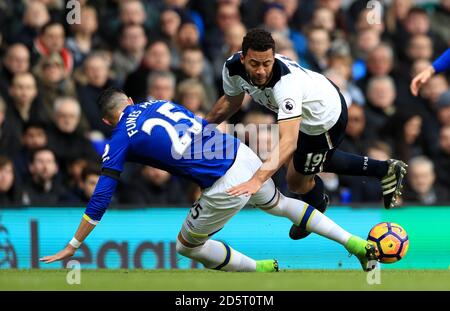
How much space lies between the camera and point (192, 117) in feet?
34.5

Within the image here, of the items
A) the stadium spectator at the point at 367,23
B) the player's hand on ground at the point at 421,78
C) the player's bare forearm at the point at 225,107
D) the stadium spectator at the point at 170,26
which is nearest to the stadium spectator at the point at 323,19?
the stadium spectator at the point at 367,23

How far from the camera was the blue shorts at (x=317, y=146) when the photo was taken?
11.1 m

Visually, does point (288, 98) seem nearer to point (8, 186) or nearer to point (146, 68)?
point (8, 186)

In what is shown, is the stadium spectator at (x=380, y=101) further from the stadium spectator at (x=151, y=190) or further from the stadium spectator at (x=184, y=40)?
the stadium spectator at (x=151, y=190)

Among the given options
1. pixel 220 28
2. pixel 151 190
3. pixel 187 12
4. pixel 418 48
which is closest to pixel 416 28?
pixel 418 48

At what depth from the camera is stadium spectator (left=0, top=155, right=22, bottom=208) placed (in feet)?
44.5

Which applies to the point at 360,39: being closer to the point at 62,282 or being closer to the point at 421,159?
the point at 421,159

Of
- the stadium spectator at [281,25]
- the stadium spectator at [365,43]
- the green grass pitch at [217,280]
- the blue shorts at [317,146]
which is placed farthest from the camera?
the stadium spectator at [365,43]

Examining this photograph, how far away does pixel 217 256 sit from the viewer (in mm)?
10984

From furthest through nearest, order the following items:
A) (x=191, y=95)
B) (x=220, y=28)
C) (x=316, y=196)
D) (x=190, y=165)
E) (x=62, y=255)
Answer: (x=220, y=28), (x=191, y=95), (x=316, y=196), (x=190, y=165), (x=62, y=255)

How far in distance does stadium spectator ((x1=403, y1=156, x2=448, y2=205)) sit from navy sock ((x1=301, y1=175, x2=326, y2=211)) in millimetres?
3115

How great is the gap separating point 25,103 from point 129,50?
176 cm

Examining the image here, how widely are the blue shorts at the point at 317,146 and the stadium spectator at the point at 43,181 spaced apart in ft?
12.0

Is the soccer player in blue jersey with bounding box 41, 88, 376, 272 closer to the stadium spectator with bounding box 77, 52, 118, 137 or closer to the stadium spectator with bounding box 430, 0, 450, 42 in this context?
the stadium spectator with bounding box 77, 52, 118, 137
